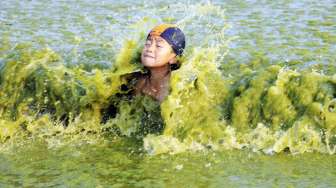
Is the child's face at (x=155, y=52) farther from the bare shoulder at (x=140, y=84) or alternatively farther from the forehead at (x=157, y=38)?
the bare shoulder at (x=140, y=84)

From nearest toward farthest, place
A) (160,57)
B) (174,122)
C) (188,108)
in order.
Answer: (174,122)
(188,108)
(160,57)

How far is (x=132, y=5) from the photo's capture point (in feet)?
34.1

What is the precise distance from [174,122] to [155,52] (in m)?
0.65

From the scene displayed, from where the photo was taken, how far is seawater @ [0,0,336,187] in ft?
15.4

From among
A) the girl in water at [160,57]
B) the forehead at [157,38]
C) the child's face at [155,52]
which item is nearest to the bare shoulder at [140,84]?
the girl in water at [160,57]

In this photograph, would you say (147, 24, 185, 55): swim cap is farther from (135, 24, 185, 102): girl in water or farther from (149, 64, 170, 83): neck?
(149, 64, 170, 83): neck

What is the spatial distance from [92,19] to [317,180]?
5.72 metres

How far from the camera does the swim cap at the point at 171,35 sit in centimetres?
577

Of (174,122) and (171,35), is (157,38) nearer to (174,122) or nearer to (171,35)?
(171,35)

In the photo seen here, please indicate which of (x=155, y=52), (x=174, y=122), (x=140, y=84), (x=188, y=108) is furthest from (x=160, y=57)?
(x=174, y=122)

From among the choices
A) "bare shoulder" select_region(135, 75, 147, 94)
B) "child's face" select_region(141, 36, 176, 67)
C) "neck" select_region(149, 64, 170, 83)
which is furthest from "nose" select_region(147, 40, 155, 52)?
"bare shoulder" select_region(135, 75, 147, 94)

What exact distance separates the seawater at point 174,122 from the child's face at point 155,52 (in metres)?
0.22

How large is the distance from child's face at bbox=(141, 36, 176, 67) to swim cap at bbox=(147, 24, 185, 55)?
0.03 meters

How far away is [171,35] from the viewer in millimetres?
5785
